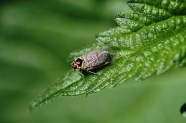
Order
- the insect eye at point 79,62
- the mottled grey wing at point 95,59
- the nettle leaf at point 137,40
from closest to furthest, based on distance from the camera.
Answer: the nettle leaf at point 137,40
the mottled grey wing at point 95,59
the insect eye at point 79,62

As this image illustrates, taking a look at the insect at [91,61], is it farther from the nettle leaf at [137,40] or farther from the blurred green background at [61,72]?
the blurred green background at [61,72]

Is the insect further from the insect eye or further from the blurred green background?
Result: the blurred green background

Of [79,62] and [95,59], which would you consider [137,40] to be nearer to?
[95,59]

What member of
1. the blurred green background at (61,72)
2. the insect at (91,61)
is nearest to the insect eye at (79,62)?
the insect at (91,61)

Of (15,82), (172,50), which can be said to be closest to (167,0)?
(172,50)

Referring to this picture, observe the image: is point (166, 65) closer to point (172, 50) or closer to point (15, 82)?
point (172, 50)
